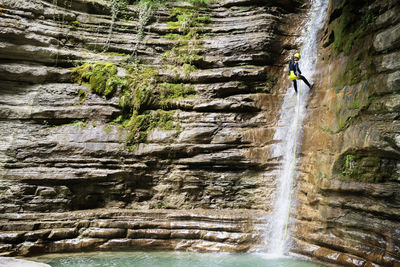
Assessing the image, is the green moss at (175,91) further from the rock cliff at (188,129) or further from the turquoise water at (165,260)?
the turquoise water at (165,260)

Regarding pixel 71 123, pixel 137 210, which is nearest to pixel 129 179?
pixel 137 210

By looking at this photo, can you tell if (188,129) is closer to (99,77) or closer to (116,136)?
(116,136)

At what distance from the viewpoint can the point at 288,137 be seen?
10594 millimetres

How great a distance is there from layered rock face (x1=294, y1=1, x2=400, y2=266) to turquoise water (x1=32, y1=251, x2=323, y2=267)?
1068 millimetres

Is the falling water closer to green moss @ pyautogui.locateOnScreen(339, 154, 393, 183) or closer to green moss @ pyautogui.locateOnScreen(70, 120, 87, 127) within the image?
green moss @ pyautogui.locateOnScreen(339, 154, 393, 183)

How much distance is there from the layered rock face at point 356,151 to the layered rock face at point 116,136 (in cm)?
179

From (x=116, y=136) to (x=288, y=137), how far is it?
21.3 ft

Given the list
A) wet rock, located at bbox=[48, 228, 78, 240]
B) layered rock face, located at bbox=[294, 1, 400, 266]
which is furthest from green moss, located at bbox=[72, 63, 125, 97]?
layered rock face, located at bbox=[294, 1, 400, 266]

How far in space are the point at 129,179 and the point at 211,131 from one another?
3.54m

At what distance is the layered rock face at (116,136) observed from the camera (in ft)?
31.7

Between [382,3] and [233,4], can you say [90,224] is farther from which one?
[233,4]

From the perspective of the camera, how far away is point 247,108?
11344mm

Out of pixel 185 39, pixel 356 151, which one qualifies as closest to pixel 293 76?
pixel 356 151

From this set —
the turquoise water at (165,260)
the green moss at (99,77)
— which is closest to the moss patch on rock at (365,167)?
the turquoise water at (165,260)
